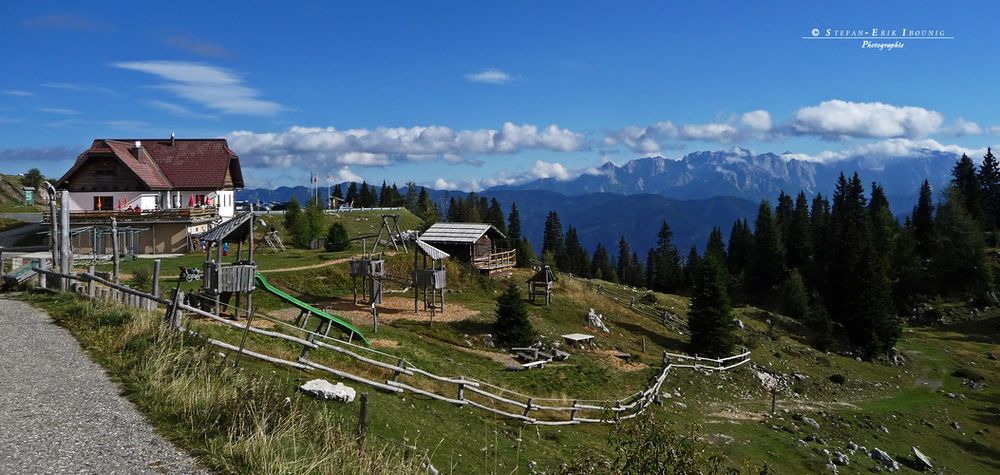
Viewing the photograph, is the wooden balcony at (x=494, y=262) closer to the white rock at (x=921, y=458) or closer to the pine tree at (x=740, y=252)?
the white rock at (x=921, y=458)

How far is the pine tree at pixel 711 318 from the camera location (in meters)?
40.1

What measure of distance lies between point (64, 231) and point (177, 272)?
40.1 ft

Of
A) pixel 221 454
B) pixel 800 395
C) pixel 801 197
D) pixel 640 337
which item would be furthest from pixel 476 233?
pixel 801 197

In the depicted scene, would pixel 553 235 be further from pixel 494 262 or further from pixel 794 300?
pixel 494 262

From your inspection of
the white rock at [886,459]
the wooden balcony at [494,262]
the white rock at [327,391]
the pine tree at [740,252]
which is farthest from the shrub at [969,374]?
the pine tree at [740,252]

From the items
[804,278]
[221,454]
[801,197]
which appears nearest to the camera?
[221,454]

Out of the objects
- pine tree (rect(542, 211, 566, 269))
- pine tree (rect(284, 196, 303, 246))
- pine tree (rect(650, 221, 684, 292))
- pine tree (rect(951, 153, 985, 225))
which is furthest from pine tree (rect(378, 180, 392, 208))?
pine tree (rect(951, 153, 985, 225))

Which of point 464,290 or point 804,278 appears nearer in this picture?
point 464,290

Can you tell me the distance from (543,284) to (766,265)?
207 ft

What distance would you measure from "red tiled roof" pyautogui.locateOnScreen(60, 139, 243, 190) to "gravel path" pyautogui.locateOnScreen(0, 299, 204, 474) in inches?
1637

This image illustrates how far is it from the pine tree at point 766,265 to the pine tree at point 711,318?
185 feet

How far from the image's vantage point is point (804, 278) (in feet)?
300

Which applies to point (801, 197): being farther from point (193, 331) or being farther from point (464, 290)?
point (193, 331)

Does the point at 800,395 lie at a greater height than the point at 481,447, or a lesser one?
lesser
